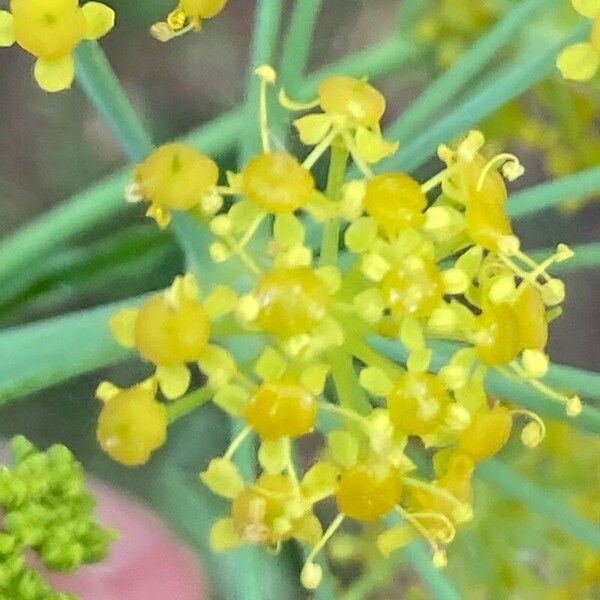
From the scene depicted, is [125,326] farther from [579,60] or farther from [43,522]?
[579,60]

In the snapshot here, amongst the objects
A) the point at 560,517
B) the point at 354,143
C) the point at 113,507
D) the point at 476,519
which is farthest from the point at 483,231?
the point at 113,507

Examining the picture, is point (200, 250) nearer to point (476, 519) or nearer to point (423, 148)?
point (423, 148)

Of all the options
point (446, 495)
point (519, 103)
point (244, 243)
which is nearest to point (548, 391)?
point (446, 495)

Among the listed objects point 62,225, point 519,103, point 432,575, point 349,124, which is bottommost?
point 519,103

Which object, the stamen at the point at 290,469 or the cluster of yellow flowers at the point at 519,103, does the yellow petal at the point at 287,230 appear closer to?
the stamen at the point at 290,469

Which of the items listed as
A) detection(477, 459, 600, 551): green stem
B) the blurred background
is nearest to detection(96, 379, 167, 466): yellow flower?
detection(477, 459, 600, 551): green stem
